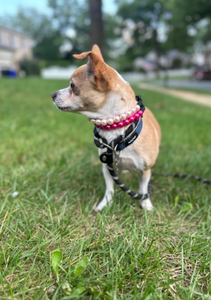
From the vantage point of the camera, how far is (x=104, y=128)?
1.66 meters

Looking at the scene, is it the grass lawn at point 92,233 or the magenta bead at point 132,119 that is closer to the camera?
the grass lawn at point 92,233

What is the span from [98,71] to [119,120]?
1.12 ft

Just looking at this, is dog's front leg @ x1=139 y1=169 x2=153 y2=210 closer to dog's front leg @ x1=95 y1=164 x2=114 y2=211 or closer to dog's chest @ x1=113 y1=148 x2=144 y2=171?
dog's chest @ x1=113 y1=148 x2=144 y2=171

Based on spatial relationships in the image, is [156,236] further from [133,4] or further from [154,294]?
[133,4]

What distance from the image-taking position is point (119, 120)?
161cm

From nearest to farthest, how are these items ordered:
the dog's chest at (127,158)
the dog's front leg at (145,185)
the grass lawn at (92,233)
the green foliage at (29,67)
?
1. the grass lawn at (92,233)
2. the dog's chest at (127,158)
3. the dog's front leg at (145,185)
4. the green foliage at (29,67)

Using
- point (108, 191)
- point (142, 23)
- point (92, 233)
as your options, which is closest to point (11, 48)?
point (142, 23)

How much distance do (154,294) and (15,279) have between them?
744mm

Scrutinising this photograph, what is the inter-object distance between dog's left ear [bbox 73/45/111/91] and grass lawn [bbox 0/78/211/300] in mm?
976

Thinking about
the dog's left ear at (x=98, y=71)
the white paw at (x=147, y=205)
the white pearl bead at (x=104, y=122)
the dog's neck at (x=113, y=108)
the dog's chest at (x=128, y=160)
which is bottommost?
the white paw at (x=147, y=205)

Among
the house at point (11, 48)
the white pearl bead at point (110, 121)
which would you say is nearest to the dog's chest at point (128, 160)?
the white pearl bead at point (110, 121)

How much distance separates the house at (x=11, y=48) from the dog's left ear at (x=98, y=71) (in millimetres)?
35197

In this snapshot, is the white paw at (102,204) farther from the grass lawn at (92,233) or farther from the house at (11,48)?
the house at (11,48)

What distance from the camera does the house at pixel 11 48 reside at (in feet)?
112
